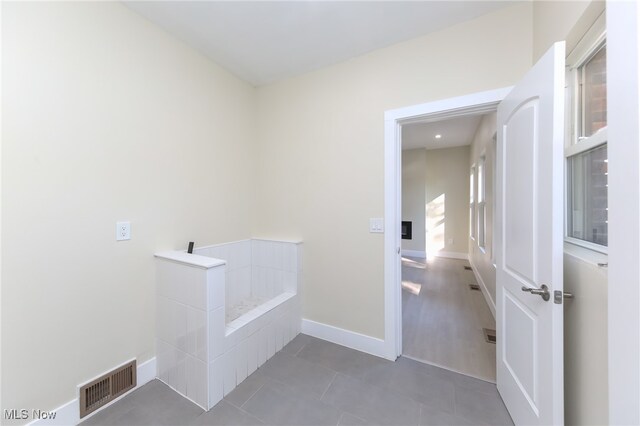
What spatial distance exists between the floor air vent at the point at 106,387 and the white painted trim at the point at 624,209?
2423 millimetres

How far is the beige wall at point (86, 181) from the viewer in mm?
1239

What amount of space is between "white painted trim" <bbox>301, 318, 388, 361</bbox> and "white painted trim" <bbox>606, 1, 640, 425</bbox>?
1.48 m

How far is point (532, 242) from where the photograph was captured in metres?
1.22

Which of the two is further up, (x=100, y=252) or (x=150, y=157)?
(x=150, y=157)

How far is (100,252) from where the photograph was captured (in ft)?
5.04

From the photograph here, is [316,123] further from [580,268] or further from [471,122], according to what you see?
[471,122]

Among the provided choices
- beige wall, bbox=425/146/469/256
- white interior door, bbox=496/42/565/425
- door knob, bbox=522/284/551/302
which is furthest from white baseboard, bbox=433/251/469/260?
door knob, bbox=522/284/551/302

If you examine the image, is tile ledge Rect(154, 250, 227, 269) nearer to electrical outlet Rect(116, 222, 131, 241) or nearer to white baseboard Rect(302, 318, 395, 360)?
electrical outlet Rect(116, 222, 131, 241)

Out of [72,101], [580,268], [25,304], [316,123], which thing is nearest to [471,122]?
[316,123]

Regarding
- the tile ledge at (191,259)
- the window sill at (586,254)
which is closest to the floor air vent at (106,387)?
the tile ledge at (191,259)

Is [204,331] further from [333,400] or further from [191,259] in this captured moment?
[333,400]

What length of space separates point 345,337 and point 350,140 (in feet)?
5.89

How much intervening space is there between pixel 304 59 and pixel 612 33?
197 cm

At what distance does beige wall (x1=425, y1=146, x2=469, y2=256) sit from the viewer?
20.0 feet
